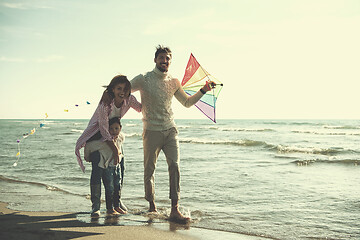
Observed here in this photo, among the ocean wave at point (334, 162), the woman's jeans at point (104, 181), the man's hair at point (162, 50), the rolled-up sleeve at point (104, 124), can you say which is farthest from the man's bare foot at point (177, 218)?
the ocean wave at point (334, 162)

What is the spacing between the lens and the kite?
4.24 m

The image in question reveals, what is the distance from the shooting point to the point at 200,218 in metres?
3.97

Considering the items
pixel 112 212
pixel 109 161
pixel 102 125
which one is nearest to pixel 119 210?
pixel 112 212

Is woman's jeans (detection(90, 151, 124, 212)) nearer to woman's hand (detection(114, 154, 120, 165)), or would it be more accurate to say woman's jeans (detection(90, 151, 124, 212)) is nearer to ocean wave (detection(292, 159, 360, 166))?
woman's hand (detection(114, 154, 120, 165))

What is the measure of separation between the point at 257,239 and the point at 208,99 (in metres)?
1.87

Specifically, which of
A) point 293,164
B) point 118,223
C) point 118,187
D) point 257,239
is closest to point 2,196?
point 118,187

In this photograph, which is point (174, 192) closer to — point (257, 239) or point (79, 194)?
point (257, 239)

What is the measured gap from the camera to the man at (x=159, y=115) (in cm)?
391

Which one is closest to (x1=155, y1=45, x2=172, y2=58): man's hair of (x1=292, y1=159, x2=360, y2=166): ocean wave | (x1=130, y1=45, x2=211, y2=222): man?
(x1=130, y1=45, x2=211, y2=222): man

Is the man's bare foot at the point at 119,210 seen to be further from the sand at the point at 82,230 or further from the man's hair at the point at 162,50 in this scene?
the man's hair at the point at 162,50

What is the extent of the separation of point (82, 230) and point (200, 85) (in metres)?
2.22

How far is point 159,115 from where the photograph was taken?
12.9 ft

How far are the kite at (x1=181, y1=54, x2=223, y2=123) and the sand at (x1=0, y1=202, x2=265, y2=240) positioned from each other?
58.4 inches

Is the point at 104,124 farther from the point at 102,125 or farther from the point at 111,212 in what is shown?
the point at 111,212
